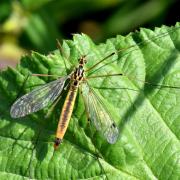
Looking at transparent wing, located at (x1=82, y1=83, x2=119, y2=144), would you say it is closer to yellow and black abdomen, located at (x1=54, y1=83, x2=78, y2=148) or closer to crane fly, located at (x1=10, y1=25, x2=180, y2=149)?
crane fly, located at (x1=10, y1=25, x2=180, y2=149)

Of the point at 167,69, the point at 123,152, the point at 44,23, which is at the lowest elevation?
the point at 123,152

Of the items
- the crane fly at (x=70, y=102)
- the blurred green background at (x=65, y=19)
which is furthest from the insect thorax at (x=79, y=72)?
the blurred green background at (x=65, y=19)

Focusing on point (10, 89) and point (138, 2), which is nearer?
point (10, 89)

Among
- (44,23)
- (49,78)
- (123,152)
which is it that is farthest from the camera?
(44,23)

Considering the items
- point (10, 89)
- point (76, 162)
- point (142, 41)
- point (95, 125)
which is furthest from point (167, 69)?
point (10, 89)

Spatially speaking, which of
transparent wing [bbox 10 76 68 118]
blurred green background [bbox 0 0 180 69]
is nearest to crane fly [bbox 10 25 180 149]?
transparent wing [bbox 10 76 68 118]

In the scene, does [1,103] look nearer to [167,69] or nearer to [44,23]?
[167,69]
